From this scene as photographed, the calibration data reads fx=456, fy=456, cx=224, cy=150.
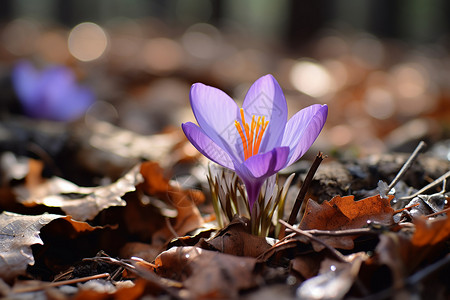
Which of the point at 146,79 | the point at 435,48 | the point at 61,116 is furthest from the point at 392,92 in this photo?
the point at 435,48

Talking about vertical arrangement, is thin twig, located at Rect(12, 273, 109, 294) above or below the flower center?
below

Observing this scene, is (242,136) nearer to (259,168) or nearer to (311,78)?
(259,168)

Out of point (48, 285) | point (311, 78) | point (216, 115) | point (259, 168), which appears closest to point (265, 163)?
point (259, 168)

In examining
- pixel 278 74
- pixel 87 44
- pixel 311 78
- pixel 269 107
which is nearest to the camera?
pixel 269 107

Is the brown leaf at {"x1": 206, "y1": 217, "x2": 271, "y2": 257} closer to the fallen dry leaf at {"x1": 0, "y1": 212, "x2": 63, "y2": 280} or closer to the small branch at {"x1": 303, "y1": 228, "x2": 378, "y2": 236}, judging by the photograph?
the small branch at {"x1": 303, "y1": 228, "x2": 378, "y2": 236}

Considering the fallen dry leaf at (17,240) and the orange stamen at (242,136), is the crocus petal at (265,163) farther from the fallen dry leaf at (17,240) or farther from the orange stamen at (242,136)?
the fallen dry leaf at (17,240)

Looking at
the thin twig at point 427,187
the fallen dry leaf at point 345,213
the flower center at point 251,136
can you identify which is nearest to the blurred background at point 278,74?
the thin twig at point 427,187

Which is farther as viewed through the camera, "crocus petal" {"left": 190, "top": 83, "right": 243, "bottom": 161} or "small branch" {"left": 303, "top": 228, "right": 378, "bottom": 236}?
"crocus petal" {"left": 190, "top": 83, "right": 243, "bottom": 161}

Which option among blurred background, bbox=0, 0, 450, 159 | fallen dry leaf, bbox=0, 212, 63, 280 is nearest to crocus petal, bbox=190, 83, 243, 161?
fallen dry leaf, bbox=0, 212, 63, 280

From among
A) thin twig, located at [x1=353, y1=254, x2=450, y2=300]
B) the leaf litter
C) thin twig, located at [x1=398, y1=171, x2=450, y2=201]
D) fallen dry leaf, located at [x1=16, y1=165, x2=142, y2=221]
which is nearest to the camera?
thin twig, located at [x1=353, y1=254, x2=450, y2=300]
